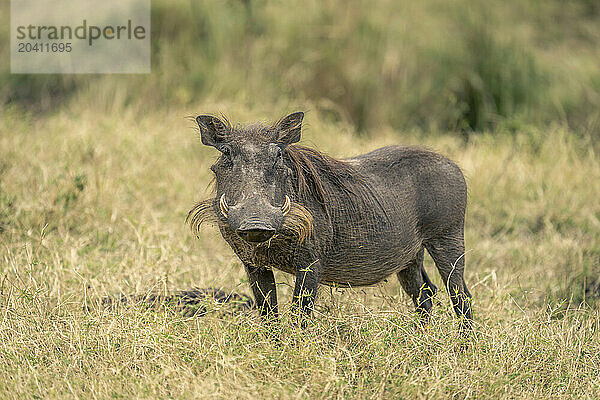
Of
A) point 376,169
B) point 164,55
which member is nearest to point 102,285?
point 376,169

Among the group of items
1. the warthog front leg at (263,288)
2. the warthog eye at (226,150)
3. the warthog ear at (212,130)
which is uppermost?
the warthog ear at (212,130)

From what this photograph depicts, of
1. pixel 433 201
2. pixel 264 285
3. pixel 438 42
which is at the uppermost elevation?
pixel 438 42

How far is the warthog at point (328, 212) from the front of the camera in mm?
3592

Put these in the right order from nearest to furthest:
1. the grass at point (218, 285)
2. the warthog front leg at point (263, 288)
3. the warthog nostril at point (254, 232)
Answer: the warthog nostril at point (254, 232)
the grass at point (218, 285)
the warthog front leg at point (263, 288)

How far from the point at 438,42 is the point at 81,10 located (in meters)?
4.22

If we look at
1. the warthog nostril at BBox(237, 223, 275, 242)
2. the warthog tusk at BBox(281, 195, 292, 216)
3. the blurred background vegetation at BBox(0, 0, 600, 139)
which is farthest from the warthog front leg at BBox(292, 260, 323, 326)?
the blurred background vegetation at BBox(0, 0, 600, 139)

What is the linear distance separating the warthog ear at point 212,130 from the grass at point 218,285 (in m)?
0.83

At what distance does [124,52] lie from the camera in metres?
9.25

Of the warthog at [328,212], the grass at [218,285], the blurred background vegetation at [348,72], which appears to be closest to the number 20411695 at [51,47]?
the blurred background vegetation at [348,72]

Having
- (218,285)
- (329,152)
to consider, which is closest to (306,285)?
(218,285)

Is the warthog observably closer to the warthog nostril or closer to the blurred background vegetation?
the warthog nostril

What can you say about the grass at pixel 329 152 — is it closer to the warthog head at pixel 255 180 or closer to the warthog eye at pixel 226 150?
the warthog head at pixel 255 180

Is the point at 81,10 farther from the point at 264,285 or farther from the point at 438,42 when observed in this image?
the point at 264,285

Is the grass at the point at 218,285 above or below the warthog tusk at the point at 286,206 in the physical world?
below
